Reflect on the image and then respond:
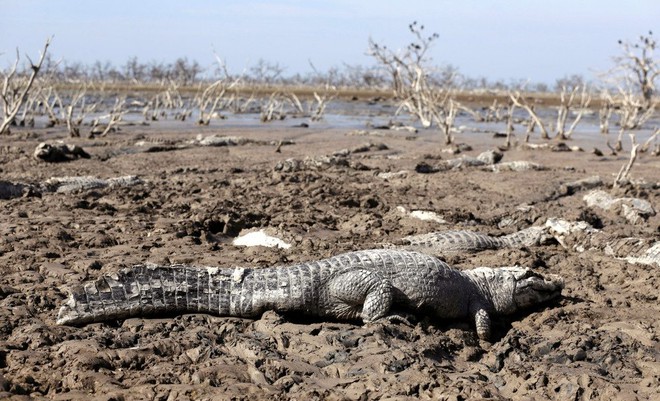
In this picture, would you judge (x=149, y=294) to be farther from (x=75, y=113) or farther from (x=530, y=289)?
(x=75, y=113)

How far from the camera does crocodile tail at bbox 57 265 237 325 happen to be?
4402 mm

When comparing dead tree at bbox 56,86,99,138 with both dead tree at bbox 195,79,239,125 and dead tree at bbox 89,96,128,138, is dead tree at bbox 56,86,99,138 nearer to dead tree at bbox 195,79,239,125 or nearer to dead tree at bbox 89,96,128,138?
dead tree at bbox 89,96,128,138

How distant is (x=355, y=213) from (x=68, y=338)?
176 inches

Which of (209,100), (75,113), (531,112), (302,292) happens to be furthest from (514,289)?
(75,113)

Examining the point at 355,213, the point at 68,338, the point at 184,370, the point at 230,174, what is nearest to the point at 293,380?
the point at 184,370

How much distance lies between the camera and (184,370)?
12.6ft

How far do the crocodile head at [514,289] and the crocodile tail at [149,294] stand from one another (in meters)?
1.74

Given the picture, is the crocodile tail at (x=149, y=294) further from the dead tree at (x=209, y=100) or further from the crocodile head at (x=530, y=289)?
the dead tree at (x=209, y=100)

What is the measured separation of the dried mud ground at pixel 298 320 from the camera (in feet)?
12.4

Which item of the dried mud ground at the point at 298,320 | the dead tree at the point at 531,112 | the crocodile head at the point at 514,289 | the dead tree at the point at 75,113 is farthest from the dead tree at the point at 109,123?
the crocodile head at the point at 514,289

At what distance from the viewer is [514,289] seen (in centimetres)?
518

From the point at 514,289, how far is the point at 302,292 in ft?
5.01

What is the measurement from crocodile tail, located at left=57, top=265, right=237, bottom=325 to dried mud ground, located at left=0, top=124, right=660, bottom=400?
0.28ft

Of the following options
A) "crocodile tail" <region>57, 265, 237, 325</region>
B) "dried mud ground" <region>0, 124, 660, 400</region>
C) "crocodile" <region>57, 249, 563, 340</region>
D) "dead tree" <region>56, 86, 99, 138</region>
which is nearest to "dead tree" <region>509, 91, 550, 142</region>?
"dried mud ground" <region>0, 124, 660, 400</region>
